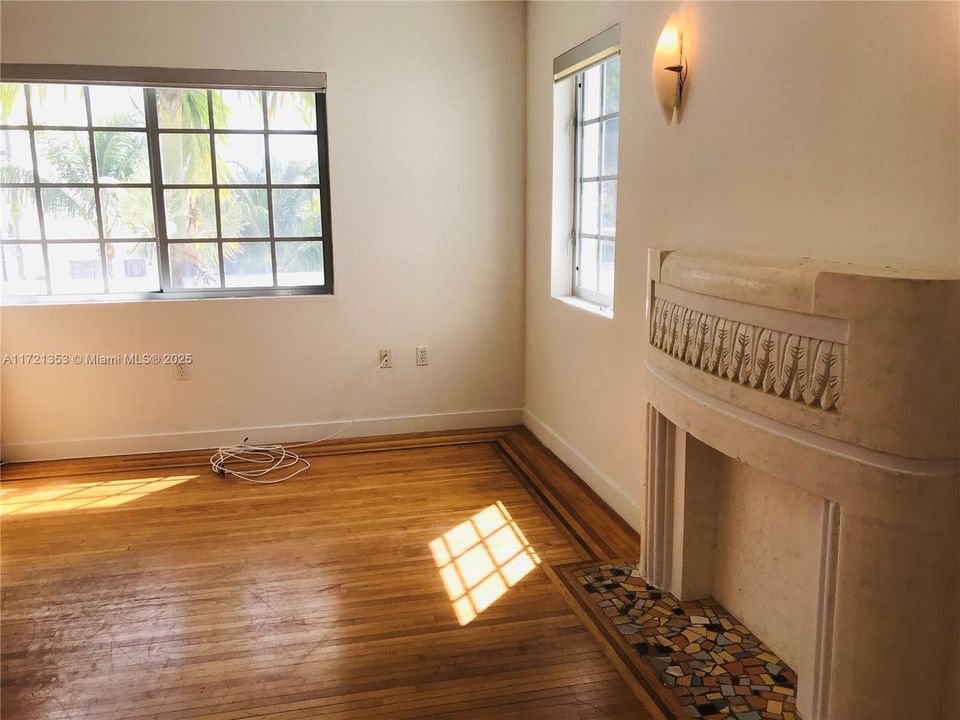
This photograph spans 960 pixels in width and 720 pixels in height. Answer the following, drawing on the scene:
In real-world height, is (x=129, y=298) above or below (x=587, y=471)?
above

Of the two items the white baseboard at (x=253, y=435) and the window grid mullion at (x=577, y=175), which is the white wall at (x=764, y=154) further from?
the white baseboard at (x=253, y=435)

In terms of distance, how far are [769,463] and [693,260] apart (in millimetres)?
668

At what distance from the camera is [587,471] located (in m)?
3.69

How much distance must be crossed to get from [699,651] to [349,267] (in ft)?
9.36

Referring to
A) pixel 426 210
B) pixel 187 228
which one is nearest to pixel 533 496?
pixel 426 210

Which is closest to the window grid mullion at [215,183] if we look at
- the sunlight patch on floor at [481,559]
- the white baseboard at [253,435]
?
the white baseboard at [253,435]

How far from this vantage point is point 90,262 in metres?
4.15

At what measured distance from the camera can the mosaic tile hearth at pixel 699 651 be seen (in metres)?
2.06

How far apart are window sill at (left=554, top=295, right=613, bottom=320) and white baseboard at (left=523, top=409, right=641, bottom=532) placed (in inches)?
28.3

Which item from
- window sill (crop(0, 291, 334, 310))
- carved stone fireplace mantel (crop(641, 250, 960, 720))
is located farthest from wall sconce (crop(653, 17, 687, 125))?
window sill (crop(0, 291, 334, 310))

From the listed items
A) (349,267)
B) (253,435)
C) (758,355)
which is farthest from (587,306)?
(253,435)

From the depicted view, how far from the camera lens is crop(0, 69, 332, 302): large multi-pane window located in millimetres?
4016

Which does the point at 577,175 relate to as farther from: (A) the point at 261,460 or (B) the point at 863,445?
(B) the point at 863,445

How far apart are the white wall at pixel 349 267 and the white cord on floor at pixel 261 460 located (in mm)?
66
